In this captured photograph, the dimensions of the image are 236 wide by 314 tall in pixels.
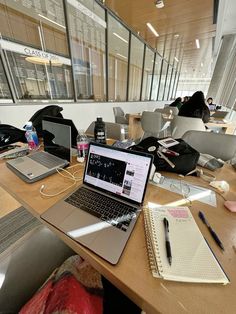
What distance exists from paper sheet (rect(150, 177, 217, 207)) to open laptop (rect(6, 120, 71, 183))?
25.8 inches

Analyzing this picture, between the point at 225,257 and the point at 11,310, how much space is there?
2.63 feet

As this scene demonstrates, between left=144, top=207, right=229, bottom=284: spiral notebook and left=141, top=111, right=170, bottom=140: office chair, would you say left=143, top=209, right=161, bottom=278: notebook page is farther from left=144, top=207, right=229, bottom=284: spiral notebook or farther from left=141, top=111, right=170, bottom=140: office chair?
left=141, top=111, right=170, bottom=140: office chair

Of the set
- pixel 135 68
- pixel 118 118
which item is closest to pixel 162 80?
pixel 135 68

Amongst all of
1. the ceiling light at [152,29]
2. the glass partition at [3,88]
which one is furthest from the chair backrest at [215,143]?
the ceiling light at [152,29]

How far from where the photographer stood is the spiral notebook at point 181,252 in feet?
1.50

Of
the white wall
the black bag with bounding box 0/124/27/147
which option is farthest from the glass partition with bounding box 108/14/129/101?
the black bag with bounding box 0/124/27/147

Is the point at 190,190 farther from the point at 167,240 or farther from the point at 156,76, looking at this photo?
the point at 156,76

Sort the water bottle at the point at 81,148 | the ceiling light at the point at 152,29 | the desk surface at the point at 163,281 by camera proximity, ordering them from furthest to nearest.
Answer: the ceiling light at the point at 152,29 < the water bottle at the point at 81,148 < the desk surface at the point at 163,281

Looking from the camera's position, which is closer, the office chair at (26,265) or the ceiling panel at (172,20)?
the office chair at (26,265)

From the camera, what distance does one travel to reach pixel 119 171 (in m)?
0.77

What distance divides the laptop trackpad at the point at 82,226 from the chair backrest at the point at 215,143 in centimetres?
130

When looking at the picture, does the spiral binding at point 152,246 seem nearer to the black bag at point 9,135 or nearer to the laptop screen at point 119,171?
the laptop screen at point 119,171

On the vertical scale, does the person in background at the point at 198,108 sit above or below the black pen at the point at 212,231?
above

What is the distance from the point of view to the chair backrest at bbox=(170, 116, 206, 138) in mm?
2498
